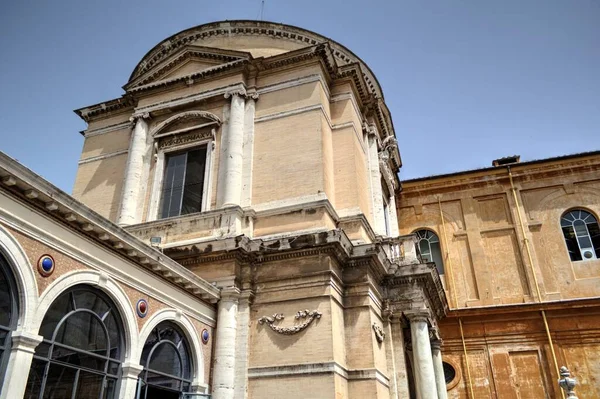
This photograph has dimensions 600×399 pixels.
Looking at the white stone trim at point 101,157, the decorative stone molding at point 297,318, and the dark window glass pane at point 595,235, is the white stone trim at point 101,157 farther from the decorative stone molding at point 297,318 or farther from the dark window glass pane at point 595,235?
the dark window glass pane at point 595,235

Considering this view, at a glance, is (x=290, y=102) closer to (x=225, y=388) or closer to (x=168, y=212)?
(x=168, y=212)

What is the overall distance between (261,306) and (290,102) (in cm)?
624

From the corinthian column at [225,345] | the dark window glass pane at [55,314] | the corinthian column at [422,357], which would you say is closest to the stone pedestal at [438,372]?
the corinthian column at [422,357]

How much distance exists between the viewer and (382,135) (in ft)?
64.1

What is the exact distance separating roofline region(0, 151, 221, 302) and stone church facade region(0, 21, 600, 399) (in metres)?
0.04

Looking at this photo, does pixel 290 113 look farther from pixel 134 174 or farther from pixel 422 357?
pixel 422 357

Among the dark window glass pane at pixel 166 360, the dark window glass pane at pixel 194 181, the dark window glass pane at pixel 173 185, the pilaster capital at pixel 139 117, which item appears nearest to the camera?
the dark window glass pane at pixel 166 360

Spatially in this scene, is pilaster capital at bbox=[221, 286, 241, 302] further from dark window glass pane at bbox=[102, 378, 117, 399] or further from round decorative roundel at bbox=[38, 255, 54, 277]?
round decorative roundel at bbox=[38, 255, 54, 277]

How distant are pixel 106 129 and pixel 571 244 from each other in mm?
17662

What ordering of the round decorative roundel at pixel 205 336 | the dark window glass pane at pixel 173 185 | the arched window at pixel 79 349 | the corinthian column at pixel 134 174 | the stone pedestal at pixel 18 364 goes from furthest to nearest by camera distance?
the corinthian column at pixel 134 174, the dark window glass pane at pixel 173 185, the round decorative roundel at pixel 205 336, the arched window at pixel 79 349, the stone pedestal at pixel 18 364

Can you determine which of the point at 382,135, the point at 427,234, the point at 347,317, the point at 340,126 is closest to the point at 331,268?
the point at 347,317

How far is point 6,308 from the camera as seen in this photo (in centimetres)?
775

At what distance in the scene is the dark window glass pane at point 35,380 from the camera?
7805 millimetres

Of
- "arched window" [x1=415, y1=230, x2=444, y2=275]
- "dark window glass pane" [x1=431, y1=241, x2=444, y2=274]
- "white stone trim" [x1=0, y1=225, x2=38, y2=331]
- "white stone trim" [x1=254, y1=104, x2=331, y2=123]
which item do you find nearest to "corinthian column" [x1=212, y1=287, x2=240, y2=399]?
"white stone trim" [x1=0, y1=225, x2=38, y2=331]
